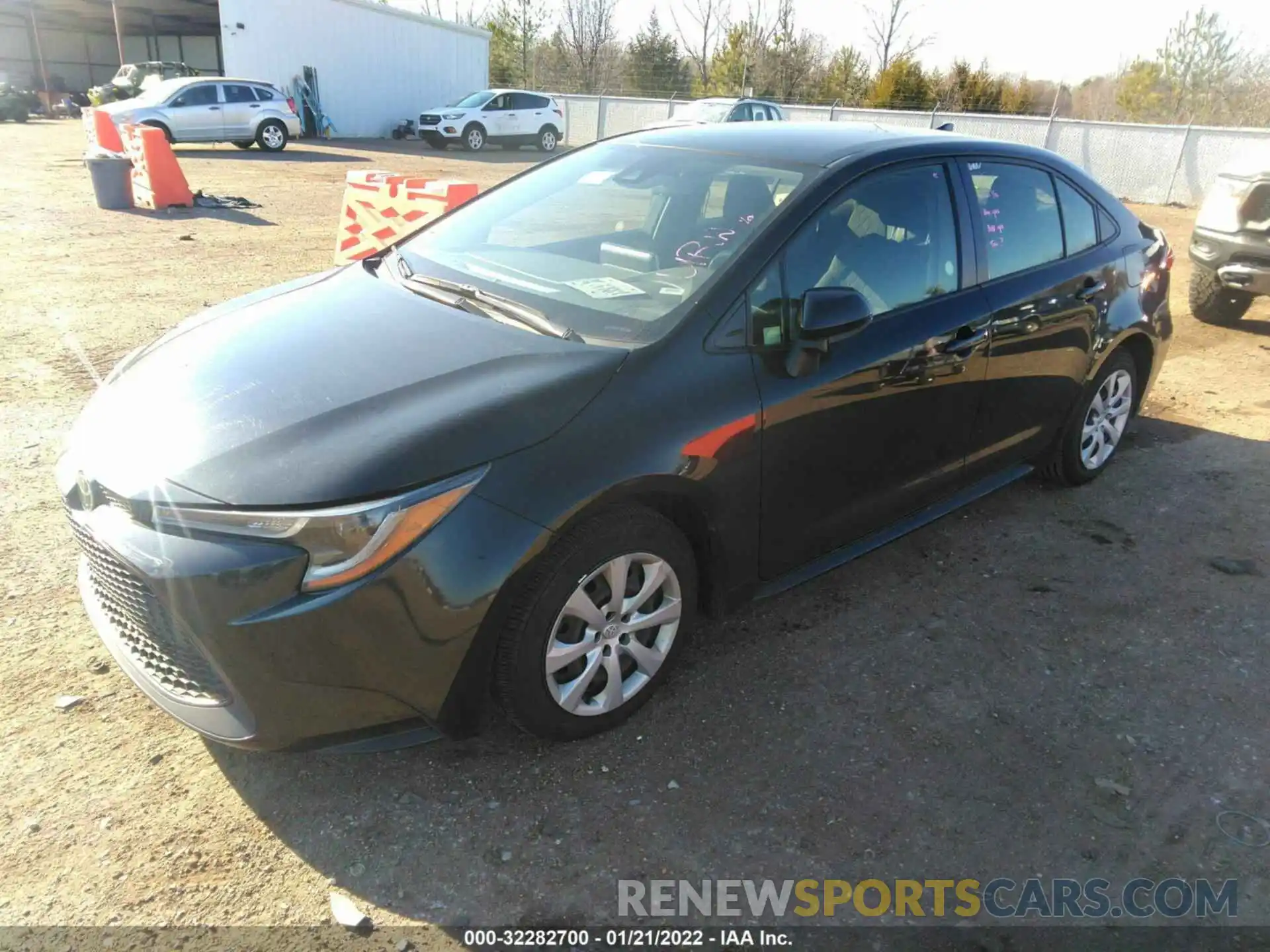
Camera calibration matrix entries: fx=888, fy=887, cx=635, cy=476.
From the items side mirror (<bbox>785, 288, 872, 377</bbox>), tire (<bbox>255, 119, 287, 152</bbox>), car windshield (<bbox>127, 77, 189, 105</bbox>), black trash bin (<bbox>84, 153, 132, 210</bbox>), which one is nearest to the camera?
side mirror (<bbox>785, 288, 872, 377</bbox>)

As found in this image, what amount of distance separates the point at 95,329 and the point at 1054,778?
22.3ft

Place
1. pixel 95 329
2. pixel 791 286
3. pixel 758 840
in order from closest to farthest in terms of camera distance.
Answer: pixel 758 840
pixel 791 286
pixel 95 329

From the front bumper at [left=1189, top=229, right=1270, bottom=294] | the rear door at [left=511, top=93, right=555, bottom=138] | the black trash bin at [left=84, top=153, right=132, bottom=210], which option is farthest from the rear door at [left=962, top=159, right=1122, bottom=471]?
the rear door at [left=511, top=93, right=555, bottom=138]

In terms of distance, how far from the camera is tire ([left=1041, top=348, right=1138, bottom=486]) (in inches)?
174

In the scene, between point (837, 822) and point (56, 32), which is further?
point (56, 32)

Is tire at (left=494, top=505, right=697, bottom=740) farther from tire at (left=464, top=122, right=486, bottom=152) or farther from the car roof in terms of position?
tire at (left=464, top=122, right=486, bottom=152)

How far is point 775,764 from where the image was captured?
269 cm

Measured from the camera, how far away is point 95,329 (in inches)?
257

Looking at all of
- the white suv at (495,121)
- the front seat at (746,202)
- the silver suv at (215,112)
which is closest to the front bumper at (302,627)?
the front seat at (746,202)

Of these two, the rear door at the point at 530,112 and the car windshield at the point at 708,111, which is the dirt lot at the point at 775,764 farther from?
the rear door at the point at 530,112

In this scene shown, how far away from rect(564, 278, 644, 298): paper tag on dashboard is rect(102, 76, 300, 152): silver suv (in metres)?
19.6

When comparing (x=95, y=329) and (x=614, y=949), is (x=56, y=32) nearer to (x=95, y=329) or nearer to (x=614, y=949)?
(x=95, y=329)

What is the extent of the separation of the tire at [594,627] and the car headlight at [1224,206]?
6.73 meters

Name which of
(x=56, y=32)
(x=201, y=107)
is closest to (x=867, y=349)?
(x=201, y=107)
